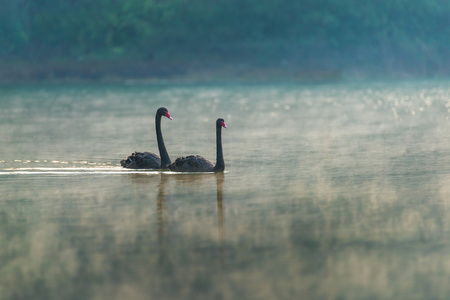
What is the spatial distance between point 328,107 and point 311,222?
22776 millimetres

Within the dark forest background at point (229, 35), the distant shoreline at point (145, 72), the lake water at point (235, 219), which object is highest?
the dark forest background at point (229, 35)

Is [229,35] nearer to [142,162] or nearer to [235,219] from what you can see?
[142,162]

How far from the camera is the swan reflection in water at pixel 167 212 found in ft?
28.9

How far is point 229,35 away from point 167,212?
6502 cm

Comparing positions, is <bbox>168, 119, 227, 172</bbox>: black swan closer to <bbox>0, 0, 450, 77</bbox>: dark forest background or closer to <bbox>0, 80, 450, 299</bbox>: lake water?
<bbox>0, 80, 450, 299</bbox>: lake water

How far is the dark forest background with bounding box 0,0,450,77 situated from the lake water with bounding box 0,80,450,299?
47378 mm

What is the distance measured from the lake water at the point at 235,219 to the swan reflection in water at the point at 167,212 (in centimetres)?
3

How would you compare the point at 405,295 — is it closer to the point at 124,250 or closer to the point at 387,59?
the point at 124,250

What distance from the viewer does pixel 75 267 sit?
8328 millimetres

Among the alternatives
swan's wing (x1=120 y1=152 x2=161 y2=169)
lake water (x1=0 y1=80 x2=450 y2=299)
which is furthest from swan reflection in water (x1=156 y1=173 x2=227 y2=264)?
swan's wing (x1=120 y1=152 x2=161 y2=169)

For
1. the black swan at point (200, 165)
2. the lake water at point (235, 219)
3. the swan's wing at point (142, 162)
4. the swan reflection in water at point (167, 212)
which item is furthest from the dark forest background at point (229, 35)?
the swan reflection in water at point (167, 212)

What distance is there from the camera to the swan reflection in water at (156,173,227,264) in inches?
346

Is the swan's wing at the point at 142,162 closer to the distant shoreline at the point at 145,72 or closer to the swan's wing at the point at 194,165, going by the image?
the swan's wing at the point at 194,165

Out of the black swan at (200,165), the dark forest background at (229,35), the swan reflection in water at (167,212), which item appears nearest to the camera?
the swan reflection in water at (167,212)
